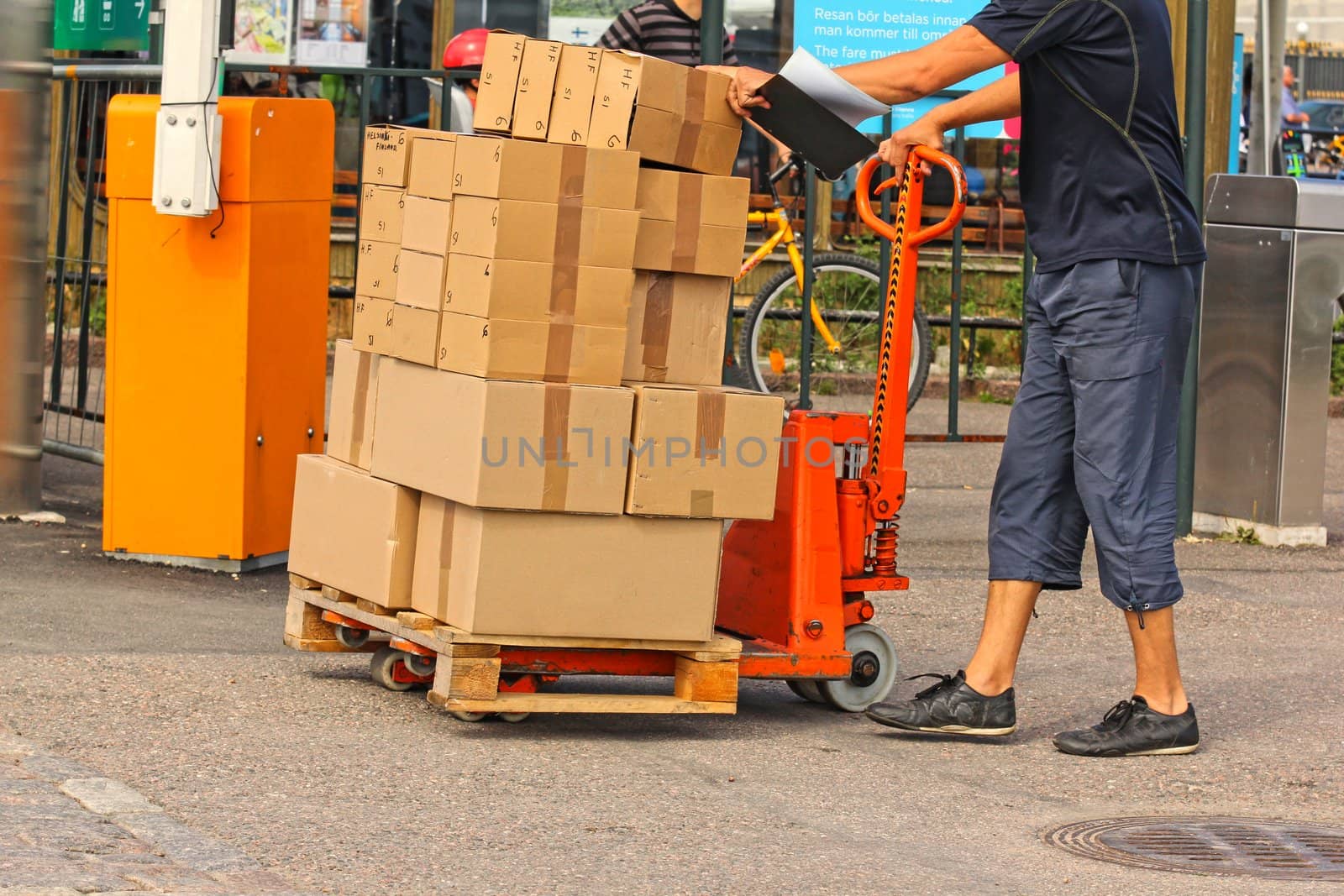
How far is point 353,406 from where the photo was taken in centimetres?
562

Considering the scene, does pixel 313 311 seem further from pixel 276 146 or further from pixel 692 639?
pixel 692 639

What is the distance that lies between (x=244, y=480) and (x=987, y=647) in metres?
2.80

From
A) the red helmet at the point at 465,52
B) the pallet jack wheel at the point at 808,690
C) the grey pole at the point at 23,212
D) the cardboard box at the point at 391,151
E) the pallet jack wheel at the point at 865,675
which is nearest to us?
the cardboard box at the point at 391,151

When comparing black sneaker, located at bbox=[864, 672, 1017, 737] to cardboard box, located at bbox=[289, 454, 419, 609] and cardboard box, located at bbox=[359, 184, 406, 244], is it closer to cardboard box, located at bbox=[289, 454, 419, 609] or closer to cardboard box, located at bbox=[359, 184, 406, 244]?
cardboard box, located at bbox=[289, 454, 419, 609]

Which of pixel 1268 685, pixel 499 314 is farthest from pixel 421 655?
pixel 1268 685

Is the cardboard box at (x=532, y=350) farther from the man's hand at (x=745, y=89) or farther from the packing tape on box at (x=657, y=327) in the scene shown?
the man's hand at (x=745, y=89)

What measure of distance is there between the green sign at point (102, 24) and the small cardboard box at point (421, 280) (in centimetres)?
368

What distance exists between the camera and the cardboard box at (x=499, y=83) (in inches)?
204

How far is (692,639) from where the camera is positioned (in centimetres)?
520

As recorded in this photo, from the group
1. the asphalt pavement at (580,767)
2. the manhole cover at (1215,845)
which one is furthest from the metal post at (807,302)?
the manhole cover at (1215,845)

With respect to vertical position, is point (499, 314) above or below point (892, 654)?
above

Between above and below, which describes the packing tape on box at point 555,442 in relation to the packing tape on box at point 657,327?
below

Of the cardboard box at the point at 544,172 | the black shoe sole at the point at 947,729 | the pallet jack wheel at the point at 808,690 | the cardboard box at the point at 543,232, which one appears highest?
the cardboard box at the point at 544,172

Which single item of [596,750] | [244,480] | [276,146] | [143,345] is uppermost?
[276,146]
